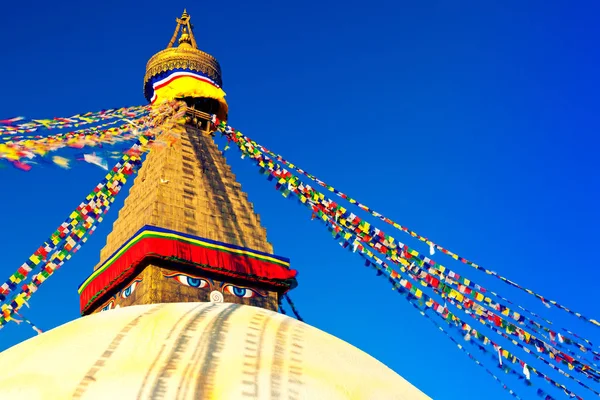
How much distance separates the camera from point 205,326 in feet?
18.3

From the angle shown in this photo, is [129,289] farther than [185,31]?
No

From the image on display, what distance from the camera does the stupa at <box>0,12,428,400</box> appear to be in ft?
15.7

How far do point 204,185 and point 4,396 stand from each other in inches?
211

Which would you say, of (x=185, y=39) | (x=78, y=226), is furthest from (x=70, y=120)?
(x=185, y=39)

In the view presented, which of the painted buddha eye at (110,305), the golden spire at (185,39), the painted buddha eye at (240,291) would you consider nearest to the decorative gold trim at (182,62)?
the golden spire at (185,39)

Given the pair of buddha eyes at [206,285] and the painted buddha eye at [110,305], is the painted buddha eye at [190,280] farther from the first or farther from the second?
the painted buddha eye at [110,305]

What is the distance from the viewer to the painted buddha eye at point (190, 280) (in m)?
8.41

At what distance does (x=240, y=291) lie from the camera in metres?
8.77

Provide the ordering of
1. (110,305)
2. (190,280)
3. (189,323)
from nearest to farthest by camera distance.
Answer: (189,323) < (190,280) < (110,305)

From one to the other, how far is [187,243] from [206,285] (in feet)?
1.96

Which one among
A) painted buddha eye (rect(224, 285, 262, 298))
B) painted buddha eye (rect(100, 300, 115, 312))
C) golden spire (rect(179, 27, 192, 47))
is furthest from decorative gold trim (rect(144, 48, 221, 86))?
painted buddha eye (rect(224, 285, 262, 298))

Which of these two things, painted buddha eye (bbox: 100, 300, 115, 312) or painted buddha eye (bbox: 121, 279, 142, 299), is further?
painted buddha eye (bbox: 100, 300, 115, 312)

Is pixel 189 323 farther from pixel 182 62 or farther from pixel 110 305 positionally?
pixel 182 62

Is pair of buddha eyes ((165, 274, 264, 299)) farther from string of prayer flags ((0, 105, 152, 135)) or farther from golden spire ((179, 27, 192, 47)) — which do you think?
golden spire ((179, 27, 192, 47))
